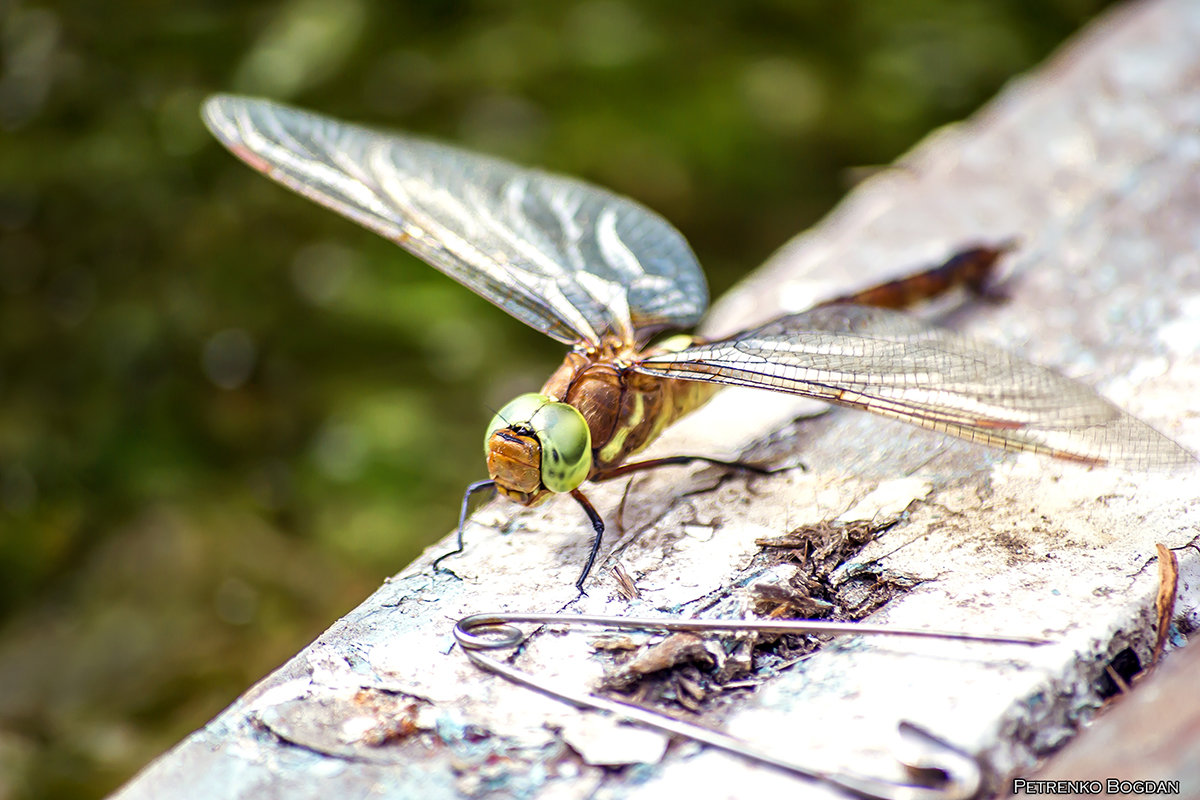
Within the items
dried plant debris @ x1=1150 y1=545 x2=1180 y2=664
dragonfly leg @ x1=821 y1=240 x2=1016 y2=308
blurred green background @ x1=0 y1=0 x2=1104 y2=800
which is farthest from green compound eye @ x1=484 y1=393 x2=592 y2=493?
blurred green background @ x1=0 y1=0 x2=1104 y2=800

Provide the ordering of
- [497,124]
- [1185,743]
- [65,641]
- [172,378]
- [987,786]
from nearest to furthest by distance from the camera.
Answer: [1185,743]
[987,786]
[65,641]
[172,378]
[497,124]

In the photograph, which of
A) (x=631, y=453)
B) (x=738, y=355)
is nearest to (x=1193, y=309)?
(x=738, y=355)

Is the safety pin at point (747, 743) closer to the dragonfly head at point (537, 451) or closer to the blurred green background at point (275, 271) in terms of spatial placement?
the dragonfly head at point (537, 451)

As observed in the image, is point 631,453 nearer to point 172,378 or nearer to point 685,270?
point 685,270

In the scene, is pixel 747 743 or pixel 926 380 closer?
pixel 747 743

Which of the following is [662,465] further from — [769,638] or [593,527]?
[769,638]

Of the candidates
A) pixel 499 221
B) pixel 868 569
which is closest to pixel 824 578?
pixel 868 569
